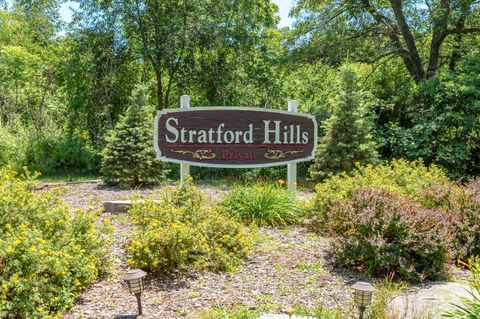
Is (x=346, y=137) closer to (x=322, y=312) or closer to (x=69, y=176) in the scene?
(x=322, y=312)

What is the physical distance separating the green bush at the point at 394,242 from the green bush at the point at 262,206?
1.33 metres

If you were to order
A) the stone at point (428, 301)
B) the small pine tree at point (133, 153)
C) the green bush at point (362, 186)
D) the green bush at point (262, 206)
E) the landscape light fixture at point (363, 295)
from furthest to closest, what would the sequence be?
the small pine tree at point (133, 153) < the green bush at point (262, 206) < the green bush at point (362, 186) < the stone at point (428, 301) < the landscape light fixture at point (363, 295)

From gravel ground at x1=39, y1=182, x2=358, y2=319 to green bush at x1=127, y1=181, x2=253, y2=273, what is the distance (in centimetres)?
13

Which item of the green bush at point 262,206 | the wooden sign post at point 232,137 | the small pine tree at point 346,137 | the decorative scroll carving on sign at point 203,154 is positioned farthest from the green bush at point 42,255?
the small pine tree at point 346,137

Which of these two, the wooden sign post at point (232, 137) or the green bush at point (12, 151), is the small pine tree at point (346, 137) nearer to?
the wooden sign post at point (232, 137)

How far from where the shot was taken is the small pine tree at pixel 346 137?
862 cm

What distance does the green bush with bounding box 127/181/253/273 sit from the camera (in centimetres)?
389

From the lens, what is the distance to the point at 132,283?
310 centimetres

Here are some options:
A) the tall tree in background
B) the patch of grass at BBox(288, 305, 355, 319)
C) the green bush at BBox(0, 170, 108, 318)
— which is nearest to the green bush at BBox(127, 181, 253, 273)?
the green bush at BBox(0, 170, 108, 318)

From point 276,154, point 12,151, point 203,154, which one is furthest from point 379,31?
point 12,151

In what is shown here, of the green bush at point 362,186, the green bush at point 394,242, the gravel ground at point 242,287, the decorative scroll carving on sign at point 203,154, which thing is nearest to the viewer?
the gravel ground at point 242,287

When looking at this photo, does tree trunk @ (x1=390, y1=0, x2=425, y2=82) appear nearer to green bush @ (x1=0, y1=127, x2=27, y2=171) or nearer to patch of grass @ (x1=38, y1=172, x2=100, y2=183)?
patch of grass @ (x1=38, y1=172, x2=100, y2=183)

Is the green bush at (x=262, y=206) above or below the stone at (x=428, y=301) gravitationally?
above

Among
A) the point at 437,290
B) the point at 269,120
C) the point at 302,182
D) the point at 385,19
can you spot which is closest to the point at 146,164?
the point at 269,120
